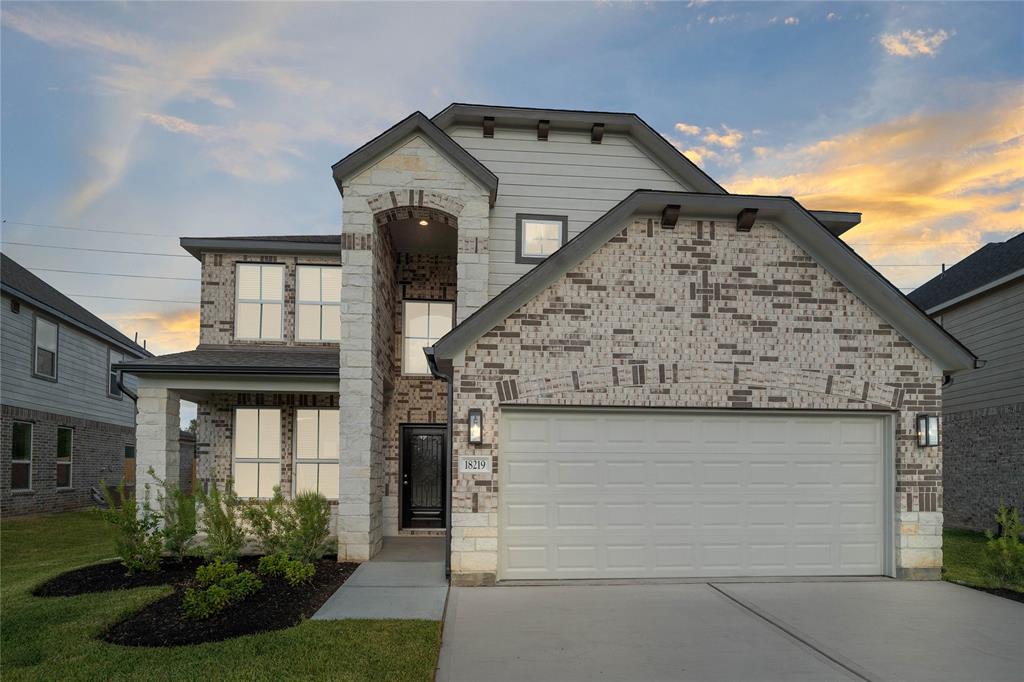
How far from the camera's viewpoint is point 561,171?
1348cm

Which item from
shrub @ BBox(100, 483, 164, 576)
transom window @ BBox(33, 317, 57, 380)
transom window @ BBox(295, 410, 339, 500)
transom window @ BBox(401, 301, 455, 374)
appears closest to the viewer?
shrub @ BBox(100, 483, 164, 576)

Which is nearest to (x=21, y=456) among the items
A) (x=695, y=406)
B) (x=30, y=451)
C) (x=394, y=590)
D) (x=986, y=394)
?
(x=30, y=451)

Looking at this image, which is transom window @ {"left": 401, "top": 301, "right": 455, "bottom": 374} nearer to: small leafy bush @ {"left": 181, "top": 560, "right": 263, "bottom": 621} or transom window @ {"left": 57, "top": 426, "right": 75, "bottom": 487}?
small leafy bush @ {"left": 181, "top": 560, "right": 263, "bottom": 621}

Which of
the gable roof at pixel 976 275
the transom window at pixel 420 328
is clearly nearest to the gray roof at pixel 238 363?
the transom window at pixel 420 328

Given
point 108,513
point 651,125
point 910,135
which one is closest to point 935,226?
point 910,135

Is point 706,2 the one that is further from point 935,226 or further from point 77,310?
point 77,310

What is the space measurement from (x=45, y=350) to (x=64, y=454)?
10.6 feet

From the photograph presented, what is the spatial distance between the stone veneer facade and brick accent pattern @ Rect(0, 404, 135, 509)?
14663 mm

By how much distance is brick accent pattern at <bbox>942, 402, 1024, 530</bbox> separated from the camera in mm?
15398

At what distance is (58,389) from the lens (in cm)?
1972

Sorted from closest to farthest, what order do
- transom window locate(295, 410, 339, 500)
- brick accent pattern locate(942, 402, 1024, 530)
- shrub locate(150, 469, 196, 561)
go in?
shrub locate(150, 469, 196, 561) → transom window locate(295, 410, 339, 500) → brick accent pattern locate(942, 402, 1024, 530)

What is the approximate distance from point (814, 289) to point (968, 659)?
502 centimetres

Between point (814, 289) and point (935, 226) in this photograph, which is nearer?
point (814, 289)

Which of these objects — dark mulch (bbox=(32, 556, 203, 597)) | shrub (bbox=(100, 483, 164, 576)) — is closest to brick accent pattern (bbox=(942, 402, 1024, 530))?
dark mulch (bbox=(32, 556, 203, 597))
